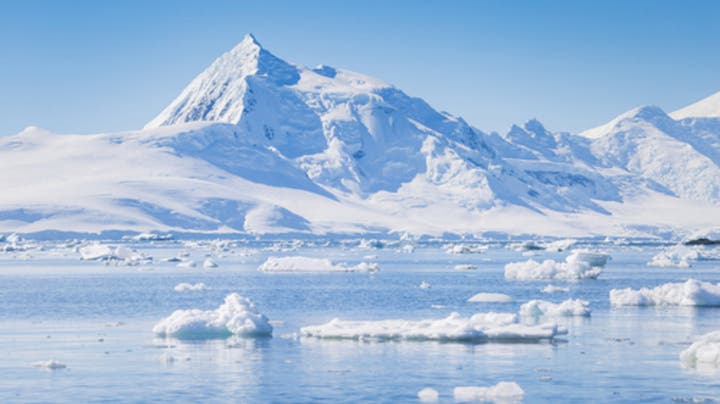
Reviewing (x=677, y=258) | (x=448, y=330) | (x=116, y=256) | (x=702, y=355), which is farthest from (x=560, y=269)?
(x=116, y=256)

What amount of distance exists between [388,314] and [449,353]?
55.1 feet

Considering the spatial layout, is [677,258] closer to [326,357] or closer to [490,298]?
[490,298]

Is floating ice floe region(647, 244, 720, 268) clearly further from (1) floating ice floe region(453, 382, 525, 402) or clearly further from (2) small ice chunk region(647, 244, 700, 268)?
(1) floating ice floe region(453, 382, 525, 402)

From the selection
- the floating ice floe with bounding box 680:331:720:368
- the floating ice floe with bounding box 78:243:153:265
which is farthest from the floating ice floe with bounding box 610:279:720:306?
the floating ice floe with bounding box 78:243:153:265

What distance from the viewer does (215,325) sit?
42594 millimetres

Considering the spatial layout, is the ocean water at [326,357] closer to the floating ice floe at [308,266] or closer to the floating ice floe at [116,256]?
the floating ice floe at [308,266]

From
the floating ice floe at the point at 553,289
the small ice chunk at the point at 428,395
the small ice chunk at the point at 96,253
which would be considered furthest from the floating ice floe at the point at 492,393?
the small ice chunk at the point at 96,253

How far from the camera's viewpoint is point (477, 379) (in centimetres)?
3238

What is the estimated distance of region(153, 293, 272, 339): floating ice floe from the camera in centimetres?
4238

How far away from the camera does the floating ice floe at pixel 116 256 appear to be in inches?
4626

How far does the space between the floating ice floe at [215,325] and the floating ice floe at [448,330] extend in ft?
5.89

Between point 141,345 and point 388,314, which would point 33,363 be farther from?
point 388,314

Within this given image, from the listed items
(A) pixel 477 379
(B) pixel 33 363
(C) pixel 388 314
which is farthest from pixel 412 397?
(C) pixel 388 314

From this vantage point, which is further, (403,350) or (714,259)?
(714,259)
